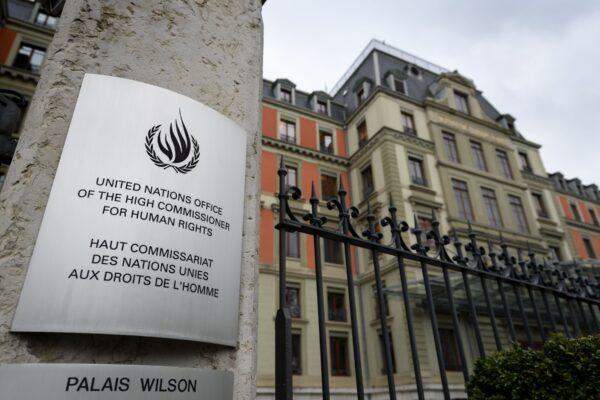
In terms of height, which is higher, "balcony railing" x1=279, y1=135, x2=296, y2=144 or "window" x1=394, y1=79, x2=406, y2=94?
"window" x1=394, y1=79, x2=406, y2=94

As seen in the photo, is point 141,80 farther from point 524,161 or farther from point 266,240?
point 524,161

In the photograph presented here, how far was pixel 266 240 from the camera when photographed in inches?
685

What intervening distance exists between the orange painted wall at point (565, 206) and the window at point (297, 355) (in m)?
21.8

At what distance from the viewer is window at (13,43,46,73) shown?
53.9 feet

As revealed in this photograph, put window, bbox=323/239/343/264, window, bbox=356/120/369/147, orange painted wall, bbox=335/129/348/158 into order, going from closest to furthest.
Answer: window, bbox=323/239/343/264 < window, bbox=356/120/369/147 < orange painted wall, bbox=335/129/348/158

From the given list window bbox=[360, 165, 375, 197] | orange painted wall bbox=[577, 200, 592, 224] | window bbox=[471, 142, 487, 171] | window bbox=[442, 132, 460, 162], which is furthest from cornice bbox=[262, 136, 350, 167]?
orange painted wall bbox=[577, 200, 592, 224]

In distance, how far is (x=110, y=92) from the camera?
1758 millimetres

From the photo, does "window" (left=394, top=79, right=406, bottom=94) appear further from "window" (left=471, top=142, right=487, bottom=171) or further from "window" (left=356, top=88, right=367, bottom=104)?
"window" (left=471, top=142, right=487, bottom=171)

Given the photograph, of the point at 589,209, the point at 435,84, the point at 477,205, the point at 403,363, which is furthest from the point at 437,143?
the point at 589,209

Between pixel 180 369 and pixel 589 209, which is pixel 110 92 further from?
pixel 589 209

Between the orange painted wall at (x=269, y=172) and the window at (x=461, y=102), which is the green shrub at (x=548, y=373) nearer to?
the orange painted wall at (x=269, y=172)

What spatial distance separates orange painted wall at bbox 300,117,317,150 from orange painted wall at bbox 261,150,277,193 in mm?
2356

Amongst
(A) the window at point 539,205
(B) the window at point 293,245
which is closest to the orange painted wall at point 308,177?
(B) the window at point 293,245

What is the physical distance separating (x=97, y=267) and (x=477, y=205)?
68.6 ft
